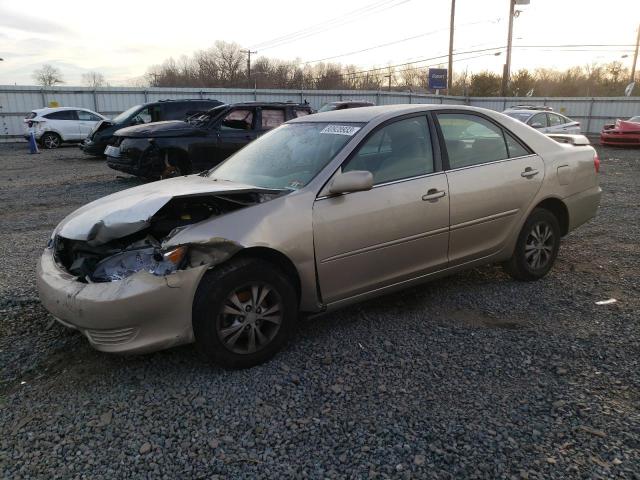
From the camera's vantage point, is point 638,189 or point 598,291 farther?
point 638,189

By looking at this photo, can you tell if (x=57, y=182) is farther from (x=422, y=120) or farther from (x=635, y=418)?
(x=635, y=418)

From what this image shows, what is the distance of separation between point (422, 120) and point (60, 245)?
2872 millimetres

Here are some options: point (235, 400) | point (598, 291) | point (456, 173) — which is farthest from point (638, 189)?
point (235, 400)

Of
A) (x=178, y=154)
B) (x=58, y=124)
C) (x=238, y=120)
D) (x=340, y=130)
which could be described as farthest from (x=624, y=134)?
(x=58, y=124)

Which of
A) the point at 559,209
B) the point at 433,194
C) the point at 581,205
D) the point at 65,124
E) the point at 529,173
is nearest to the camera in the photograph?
the point at 433,194

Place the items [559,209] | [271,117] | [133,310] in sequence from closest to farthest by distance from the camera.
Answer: [133,310] → [559,209] → [271,117]

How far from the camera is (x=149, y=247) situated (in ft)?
10.4

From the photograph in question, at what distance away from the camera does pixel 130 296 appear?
2762mm

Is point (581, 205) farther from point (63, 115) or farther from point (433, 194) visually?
point (63, 115)

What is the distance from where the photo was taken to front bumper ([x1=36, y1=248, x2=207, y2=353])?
2.78 m

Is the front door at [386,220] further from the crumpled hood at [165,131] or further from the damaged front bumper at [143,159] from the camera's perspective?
the damaged front bumper at [143,159]


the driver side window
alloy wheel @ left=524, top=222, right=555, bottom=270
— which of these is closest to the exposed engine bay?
alloy wheel @ left=524, top=222, right=555, bottom=270

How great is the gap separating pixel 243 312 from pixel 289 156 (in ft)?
4.60

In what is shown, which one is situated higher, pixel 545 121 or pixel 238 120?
pixel 238 120
